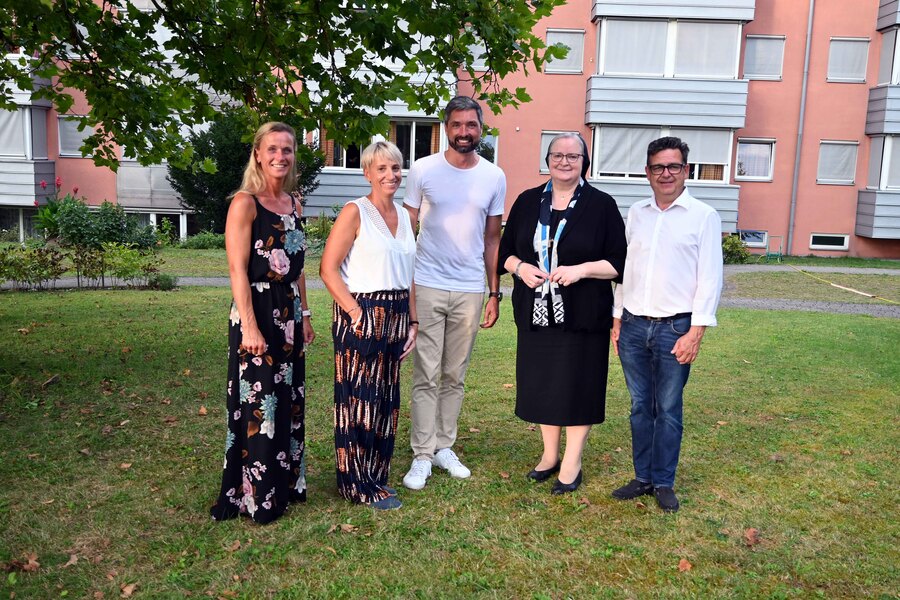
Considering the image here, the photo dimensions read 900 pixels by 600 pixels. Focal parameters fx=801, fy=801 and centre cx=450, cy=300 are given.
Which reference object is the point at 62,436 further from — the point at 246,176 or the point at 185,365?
the point at 246,176

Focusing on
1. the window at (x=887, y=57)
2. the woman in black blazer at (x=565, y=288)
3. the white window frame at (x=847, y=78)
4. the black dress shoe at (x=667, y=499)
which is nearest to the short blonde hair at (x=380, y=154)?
the woman in black blazer at (x=565, y=288)

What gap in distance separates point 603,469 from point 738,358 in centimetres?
498

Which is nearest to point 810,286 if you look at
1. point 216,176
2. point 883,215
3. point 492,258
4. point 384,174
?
point 883,215

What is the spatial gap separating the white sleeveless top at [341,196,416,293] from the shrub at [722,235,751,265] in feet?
65.4

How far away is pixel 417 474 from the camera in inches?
212

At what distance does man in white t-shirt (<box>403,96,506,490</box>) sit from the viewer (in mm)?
5352

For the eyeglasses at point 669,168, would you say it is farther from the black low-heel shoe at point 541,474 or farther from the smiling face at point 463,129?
the black low-heel shoe at point 541,474

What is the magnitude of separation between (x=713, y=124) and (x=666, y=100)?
1606mm

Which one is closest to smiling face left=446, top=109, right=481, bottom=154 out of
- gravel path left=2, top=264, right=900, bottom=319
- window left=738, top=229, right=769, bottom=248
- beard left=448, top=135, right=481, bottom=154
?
beard left=448, top=135, right=481, bottom=154

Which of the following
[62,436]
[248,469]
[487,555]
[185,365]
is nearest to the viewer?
[487,555]

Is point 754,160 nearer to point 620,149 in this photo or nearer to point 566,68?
point 620,149

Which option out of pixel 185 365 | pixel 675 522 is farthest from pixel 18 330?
pixel 675 522

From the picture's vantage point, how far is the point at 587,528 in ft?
15.4

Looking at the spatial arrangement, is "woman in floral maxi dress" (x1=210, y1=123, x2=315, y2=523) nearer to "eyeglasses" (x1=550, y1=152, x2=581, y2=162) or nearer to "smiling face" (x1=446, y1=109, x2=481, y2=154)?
"smiling face" (x1=446, y1=109, x2=481, y2=154)
